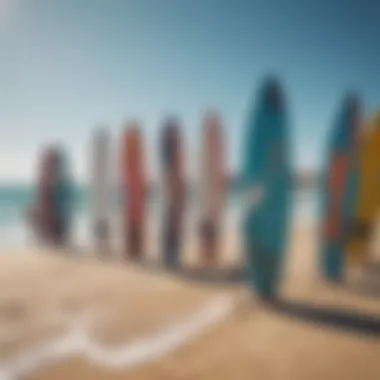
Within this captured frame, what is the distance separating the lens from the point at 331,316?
1642mm

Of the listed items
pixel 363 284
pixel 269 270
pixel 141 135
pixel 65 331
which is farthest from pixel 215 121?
pixel 65 331

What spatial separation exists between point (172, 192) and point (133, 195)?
277 mm


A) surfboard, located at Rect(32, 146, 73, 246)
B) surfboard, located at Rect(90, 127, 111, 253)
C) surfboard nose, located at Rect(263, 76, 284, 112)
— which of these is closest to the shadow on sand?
surfboard, located at Rect(90, 127, 111, 253)

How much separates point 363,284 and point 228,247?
Answer: 1.07m

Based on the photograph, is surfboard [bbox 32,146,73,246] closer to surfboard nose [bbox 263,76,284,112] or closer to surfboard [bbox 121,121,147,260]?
surfboard [bbox 121,121,147,260]

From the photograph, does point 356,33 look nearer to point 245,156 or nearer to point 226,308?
point 245,156

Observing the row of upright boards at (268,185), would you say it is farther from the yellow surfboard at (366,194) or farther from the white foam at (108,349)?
the white foam at (108,349)

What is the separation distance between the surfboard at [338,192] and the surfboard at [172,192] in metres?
0.80

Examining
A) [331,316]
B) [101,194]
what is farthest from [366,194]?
[101,194]

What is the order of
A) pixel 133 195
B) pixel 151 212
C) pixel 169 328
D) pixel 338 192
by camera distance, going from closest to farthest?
1. pixel 169 328
2. pixel 338 192
3. pixel 133 195
4. pixel 151 212

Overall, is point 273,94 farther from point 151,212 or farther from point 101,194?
point 101,194

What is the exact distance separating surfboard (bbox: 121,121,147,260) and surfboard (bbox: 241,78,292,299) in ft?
3.04

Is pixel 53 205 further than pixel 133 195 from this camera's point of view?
Yes

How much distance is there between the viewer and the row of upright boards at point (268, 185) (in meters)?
1.82
